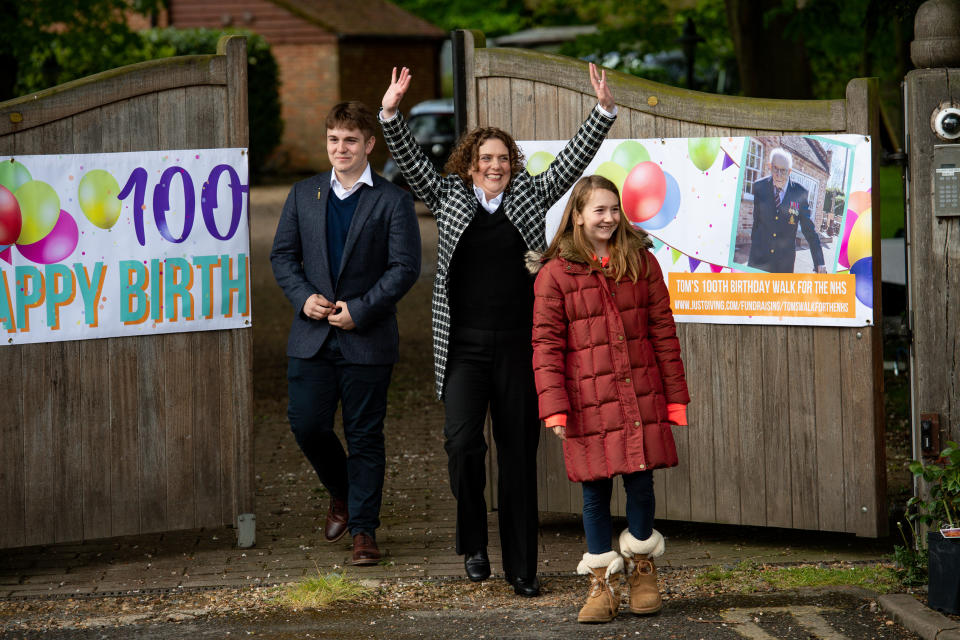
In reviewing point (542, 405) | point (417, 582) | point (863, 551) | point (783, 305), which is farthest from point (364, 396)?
point (863, 551)

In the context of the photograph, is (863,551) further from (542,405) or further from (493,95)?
(493,95)

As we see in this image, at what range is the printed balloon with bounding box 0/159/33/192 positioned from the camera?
5516 mm

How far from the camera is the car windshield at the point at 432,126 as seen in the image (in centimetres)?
2514

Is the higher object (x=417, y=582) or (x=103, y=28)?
(x=103, y=28)

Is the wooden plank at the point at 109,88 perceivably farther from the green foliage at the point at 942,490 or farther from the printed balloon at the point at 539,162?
the green foliage at the point at 942,490

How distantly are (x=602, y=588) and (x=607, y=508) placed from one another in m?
0.31

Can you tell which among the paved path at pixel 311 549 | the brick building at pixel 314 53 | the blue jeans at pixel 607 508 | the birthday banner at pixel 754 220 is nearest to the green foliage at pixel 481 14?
the brick building at pixel 314 53

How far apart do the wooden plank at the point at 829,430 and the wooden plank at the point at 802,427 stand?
0.02 metres

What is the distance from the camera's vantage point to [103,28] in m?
13.4

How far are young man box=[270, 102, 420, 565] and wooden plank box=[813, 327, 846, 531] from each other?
1800 millimetres

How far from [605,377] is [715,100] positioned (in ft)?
5.28

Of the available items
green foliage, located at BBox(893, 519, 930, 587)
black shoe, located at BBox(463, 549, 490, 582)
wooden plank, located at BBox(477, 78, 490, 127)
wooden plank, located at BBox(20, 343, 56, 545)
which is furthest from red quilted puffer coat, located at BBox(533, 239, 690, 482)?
wooden plank, located at BBox(20, 343, 56, 545)

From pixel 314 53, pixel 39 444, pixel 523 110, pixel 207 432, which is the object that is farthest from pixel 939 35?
pixel 314 53

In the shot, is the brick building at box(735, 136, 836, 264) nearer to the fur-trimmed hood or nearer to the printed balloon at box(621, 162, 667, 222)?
the printed balloon at box(621, 162, 667, 222)
